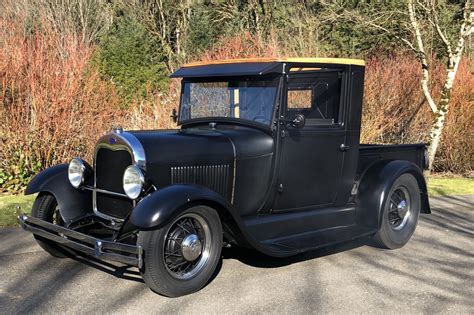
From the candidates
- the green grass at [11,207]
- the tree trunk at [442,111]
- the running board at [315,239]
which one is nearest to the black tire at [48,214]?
the green grass at [11,207]

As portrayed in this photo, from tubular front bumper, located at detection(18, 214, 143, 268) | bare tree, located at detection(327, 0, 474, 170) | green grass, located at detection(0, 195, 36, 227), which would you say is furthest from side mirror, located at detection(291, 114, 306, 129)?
bare tree, located at detection(327, 0, 474, 170)

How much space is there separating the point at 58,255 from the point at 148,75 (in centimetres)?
1454

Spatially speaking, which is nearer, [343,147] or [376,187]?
[343,147]

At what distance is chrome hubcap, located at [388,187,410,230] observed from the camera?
600cm

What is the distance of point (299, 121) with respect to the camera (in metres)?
4.92

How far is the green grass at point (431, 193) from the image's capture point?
672cm

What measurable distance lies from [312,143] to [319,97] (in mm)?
563

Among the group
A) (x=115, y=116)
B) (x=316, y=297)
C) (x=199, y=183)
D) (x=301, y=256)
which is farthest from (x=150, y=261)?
(x=115, y=116)

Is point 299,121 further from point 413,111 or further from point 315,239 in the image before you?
point 413,111

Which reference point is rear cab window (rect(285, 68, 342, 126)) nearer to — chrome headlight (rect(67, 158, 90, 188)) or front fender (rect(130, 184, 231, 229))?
front fender (rect(130, 184, 231, 229))

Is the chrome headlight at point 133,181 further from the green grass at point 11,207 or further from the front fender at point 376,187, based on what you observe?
the front fender at point 376,187

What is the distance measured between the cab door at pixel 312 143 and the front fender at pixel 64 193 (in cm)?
182

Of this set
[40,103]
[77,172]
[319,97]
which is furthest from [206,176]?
[40,103]

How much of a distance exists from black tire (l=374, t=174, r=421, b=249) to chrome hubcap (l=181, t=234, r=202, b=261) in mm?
2287
